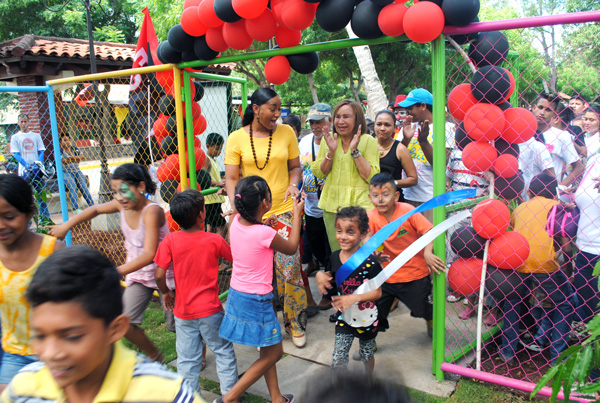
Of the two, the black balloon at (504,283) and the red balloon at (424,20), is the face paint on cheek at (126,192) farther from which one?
the black balloon at (504,283)

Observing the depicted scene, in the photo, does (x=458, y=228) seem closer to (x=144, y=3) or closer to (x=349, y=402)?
(x=349, y=402)

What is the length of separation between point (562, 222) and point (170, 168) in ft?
10.7

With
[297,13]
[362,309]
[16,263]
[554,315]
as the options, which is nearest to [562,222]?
[554,315]

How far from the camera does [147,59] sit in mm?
4992

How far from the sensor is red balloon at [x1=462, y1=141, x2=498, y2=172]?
9.89 ft

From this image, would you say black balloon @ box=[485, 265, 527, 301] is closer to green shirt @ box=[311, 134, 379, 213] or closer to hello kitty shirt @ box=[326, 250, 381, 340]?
hello kitty shirt @ box=[326, 250, 381, 340]

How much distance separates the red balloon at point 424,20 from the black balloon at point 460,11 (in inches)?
1.6

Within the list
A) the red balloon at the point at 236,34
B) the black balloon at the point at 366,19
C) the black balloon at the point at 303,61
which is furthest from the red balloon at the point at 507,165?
the red balloon at the point at 236,34

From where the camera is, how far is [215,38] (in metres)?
3.67

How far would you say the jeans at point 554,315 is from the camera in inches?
128

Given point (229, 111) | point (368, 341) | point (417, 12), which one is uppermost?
point (417, 12)

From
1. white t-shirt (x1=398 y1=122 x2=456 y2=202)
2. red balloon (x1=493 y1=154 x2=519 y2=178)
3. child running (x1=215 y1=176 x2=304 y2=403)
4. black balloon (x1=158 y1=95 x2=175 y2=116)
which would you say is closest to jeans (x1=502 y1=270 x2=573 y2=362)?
red balloon (x1=493 y1=154 x2=519 y2=178)

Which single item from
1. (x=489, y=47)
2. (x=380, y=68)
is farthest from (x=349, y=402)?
(x=380, y=68)

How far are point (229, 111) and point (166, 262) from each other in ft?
10.5
